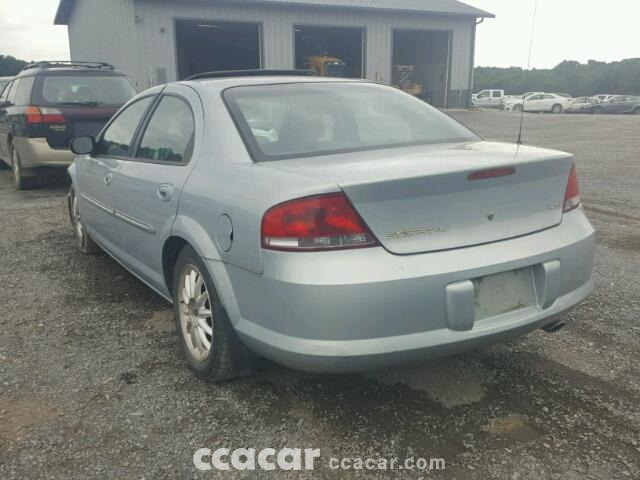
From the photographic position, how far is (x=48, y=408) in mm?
2756

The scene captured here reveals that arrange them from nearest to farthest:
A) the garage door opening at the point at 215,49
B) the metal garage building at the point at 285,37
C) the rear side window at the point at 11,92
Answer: the rear side window at the point at 11,92 → the metal garage building at the point at 285,37 → the garage door opening at the point at 215,49

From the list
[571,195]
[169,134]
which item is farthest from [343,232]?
[169,134]

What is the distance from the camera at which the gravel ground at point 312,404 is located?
2.34m

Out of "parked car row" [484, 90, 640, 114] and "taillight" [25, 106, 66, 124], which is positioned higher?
"taillight" [25, 106, 66, 124]

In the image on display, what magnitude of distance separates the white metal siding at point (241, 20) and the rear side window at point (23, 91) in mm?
12371

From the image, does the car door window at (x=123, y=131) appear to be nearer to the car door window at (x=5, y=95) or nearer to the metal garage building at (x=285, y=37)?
the car door window at (x=5, y=95)

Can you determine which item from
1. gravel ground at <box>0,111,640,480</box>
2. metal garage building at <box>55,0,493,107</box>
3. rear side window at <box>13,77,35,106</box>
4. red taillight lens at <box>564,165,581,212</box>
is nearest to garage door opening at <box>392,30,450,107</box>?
metal garage building at <box>55,0,493,107</box>

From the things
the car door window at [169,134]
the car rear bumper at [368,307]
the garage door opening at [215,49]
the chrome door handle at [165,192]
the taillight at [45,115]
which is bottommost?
the car rear bumper at [368,307]

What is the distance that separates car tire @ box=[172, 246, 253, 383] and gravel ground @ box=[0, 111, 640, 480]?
0.12 metres

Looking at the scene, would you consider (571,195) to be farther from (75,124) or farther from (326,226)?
(75,124)

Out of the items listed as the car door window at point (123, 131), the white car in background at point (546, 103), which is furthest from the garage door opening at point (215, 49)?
the car door window at point (123, 131)

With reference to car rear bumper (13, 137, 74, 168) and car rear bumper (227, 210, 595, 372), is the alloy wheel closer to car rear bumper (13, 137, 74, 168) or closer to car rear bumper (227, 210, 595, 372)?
car rear bumper (227, 210, 595, 372)

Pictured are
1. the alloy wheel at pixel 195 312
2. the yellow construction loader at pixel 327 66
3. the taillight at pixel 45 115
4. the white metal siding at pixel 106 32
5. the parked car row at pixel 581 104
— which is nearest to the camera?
the alloy wheel at pixel 195 312

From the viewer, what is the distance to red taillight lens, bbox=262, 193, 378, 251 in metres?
2.25
